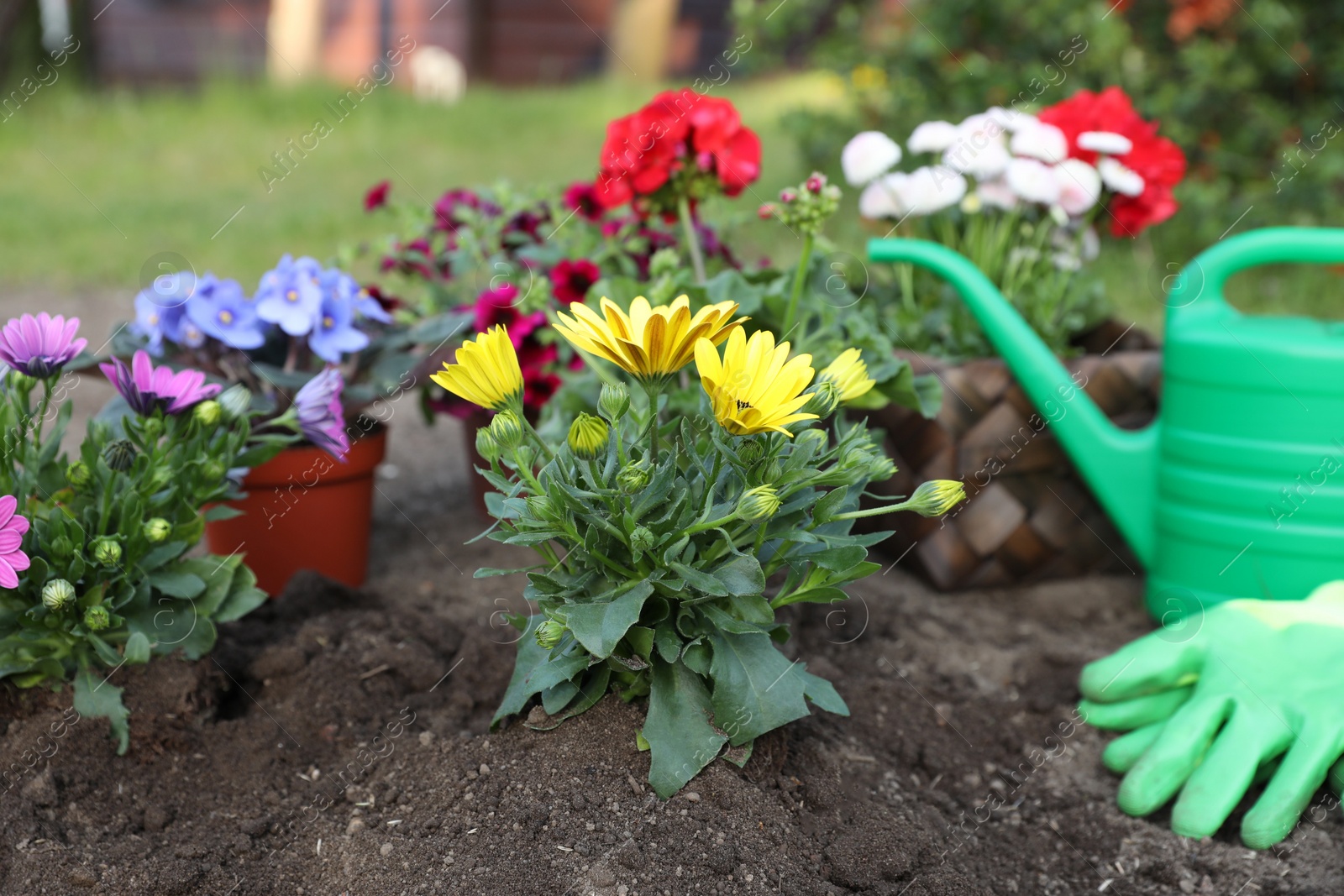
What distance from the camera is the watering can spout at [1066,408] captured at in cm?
178

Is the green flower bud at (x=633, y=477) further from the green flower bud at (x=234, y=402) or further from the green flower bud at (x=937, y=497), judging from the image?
the green flower bud at (x=234, y=402)

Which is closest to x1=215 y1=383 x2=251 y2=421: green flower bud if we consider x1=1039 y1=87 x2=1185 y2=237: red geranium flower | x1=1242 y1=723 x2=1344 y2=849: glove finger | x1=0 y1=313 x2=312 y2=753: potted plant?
x1=0 y1=313 x2=312 y2=753: potted plant

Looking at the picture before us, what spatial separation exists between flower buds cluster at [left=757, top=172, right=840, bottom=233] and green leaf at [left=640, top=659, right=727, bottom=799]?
583 mm

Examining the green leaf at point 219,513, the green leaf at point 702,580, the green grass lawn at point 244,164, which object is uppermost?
the green leaf at point 702,580

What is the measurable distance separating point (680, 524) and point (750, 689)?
0.62ft

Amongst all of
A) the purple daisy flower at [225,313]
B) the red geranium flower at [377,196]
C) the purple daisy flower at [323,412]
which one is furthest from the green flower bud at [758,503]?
the red geranium flower at [377,196]

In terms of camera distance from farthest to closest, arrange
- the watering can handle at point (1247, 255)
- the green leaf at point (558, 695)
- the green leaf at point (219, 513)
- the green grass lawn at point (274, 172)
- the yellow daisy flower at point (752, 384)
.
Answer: the green grass lawn at point (274, 172) < the watering can handle at point (1247, 255) < the green leaf at point (219, 513) < the green leaf at point (558, 695) < the yellow daisy flower at point (752, 384)

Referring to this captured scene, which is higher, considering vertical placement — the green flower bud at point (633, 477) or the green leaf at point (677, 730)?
the green flower bud at point (633, 477)

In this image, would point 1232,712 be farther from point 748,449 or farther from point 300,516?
point 300,516

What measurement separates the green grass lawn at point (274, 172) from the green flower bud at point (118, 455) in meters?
2.25

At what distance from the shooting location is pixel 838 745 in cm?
140

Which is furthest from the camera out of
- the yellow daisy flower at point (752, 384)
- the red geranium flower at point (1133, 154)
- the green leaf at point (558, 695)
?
the red geranium flower at point (1133, 154)

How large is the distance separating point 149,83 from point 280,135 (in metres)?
1.60

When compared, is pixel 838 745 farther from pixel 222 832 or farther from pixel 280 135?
pixel 280 135
